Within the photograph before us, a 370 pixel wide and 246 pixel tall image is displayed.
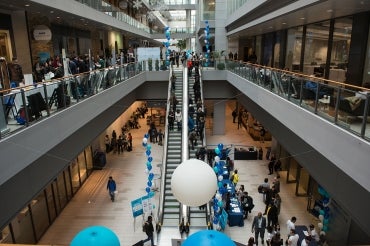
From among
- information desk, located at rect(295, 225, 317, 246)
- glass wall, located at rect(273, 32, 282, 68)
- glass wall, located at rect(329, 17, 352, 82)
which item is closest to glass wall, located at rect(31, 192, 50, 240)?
information desk, located at rect(295, 225, 317, 246)

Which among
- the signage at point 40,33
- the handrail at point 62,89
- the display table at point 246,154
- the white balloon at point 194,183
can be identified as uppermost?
the signage at point 40,33

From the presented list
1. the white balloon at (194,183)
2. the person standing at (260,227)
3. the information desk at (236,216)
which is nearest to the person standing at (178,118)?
the information desk at (236,216)

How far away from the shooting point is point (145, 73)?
2458 centimetres

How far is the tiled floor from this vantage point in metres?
12.9

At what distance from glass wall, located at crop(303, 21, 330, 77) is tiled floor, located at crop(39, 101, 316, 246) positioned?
6.15 metres

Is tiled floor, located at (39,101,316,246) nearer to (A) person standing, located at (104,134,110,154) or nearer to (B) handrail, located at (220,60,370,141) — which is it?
(A) person standing, located at (104,134,110,154)

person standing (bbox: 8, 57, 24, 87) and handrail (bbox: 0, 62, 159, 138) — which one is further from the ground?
person standing (bbox: 8, 57, 24, 87)

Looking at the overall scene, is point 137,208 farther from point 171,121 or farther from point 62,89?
point 62,89

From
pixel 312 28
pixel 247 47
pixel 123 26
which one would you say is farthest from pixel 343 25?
pixel 247 47

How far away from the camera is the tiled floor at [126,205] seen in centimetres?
1294

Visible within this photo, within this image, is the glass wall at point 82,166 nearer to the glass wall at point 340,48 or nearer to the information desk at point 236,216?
the information desk at point 236,216

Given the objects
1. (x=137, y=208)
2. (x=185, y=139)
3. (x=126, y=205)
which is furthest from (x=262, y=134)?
(x=137, y=208)

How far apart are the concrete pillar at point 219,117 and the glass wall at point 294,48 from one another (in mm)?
7745

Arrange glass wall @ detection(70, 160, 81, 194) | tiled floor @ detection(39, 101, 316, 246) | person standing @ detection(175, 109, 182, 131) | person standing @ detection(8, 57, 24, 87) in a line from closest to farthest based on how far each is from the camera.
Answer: person standing @ detection(8, 57, 24, 87) → tiled floor @ detection(39, 101, 316, 246) → person standing @ detection(175, 109, 182, 131) → glass wall @ detection(70, 160, 81, 194)
